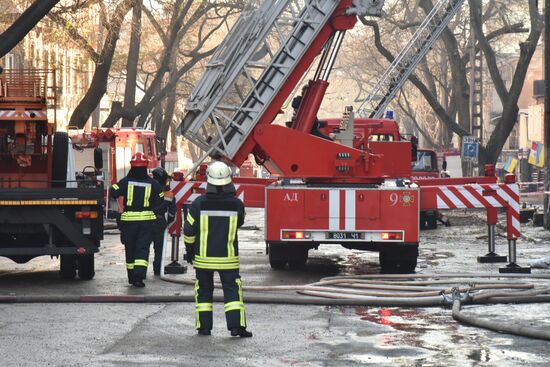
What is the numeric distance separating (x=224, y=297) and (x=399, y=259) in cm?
669

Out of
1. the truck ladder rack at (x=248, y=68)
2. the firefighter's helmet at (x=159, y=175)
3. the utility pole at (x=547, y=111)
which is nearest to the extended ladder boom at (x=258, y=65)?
the truck ladder rack at (x=248, y=68)

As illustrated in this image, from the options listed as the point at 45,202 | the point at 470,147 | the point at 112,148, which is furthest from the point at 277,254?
the point at 470,147

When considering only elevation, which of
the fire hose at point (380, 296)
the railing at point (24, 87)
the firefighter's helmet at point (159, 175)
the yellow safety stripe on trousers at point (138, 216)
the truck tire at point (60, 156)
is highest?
the railing at point (24, 87)

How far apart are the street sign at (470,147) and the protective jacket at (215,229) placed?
1148 inches

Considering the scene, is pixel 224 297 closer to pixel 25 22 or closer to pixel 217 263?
pixel 217 263

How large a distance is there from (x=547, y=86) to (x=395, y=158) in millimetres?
10643

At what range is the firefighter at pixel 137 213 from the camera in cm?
1664

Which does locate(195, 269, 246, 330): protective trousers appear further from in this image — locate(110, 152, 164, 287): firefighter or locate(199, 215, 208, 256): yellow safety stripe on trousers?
locate(110, 152, 164, 287): firefighter

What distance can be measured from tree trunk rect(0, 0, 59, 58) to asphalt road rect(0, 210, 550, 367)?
5.44 metres

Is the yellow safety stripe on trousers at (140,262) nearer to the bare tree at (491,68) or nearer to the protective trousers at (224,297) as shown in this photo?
the protective trousers at (224,297)

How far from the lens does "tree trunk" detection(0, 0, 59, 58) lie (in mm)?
21562

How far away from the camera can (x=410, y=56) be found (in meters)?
38.2

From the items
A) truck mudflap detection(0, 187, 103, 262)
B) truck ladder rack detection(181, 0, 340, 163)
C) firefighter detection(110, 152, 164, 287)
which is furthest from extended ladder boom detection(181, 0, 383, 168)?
truck mudflap detection(0, 187, 103, 262)

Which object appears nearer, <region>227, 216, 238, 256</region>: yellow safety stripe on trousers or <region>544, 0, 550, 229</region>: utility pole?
<region>227, 216, 238, 256</region>: yellow safety stripe on trousers
